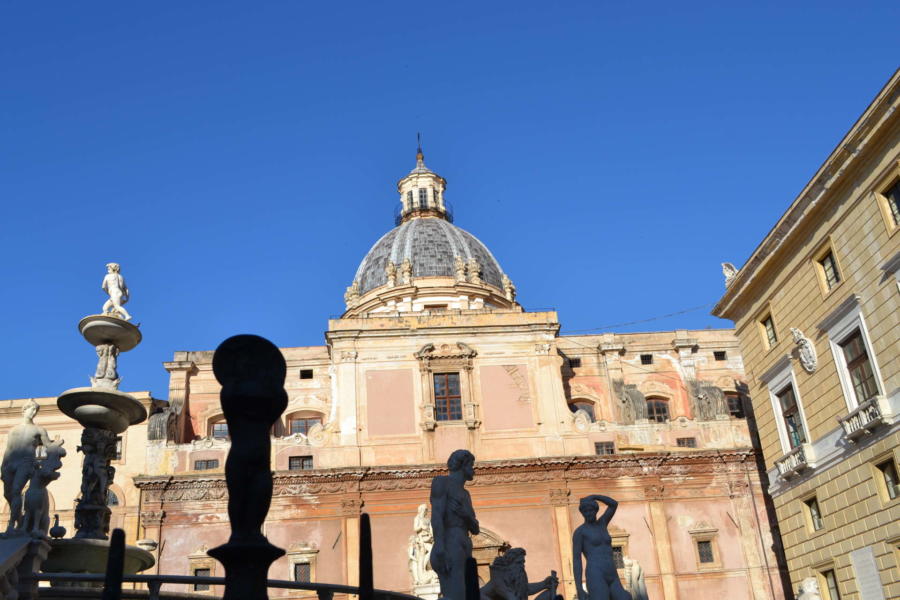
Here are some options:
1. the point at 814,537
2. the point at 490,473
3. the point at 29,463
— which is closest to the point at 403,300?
the point at 490,473

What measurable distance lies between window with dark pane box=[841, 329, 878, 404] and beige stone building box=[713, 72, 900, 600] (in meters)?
0.03

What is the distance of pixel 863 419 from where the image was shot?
69.5ft

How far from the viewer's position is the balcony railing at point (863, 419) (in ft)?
67.0

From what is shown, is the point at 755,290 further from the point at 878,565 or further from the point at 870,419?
the point at 878,565

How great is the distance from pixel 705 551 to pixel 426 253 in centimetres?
2339

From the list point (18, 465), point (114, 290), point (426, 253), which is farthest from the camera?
point (426, 253)

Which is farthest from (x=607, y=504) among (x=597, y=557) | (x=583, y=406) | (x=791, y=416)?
(x=583, y=406)

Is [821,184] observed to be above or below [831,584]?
above

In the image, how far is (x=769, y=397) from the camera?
2648 centimetres

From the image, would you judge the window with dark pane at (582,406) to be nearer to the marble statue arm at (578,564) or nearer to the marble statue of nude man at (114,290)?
the marble statue of nude man at (114,290)

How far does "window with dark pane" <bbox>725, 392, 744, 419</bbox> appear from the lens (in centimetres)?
3972

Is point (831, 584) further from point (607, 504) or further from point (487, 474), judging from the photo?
point (607, 504)

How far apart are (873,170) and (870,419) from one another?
19.3 ft

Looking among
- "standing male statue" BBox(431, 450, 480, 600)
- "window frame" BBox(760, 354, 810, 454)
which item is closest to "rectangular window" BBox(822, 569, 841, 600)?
"window frame" BBox(760, 354, 810, 454)
